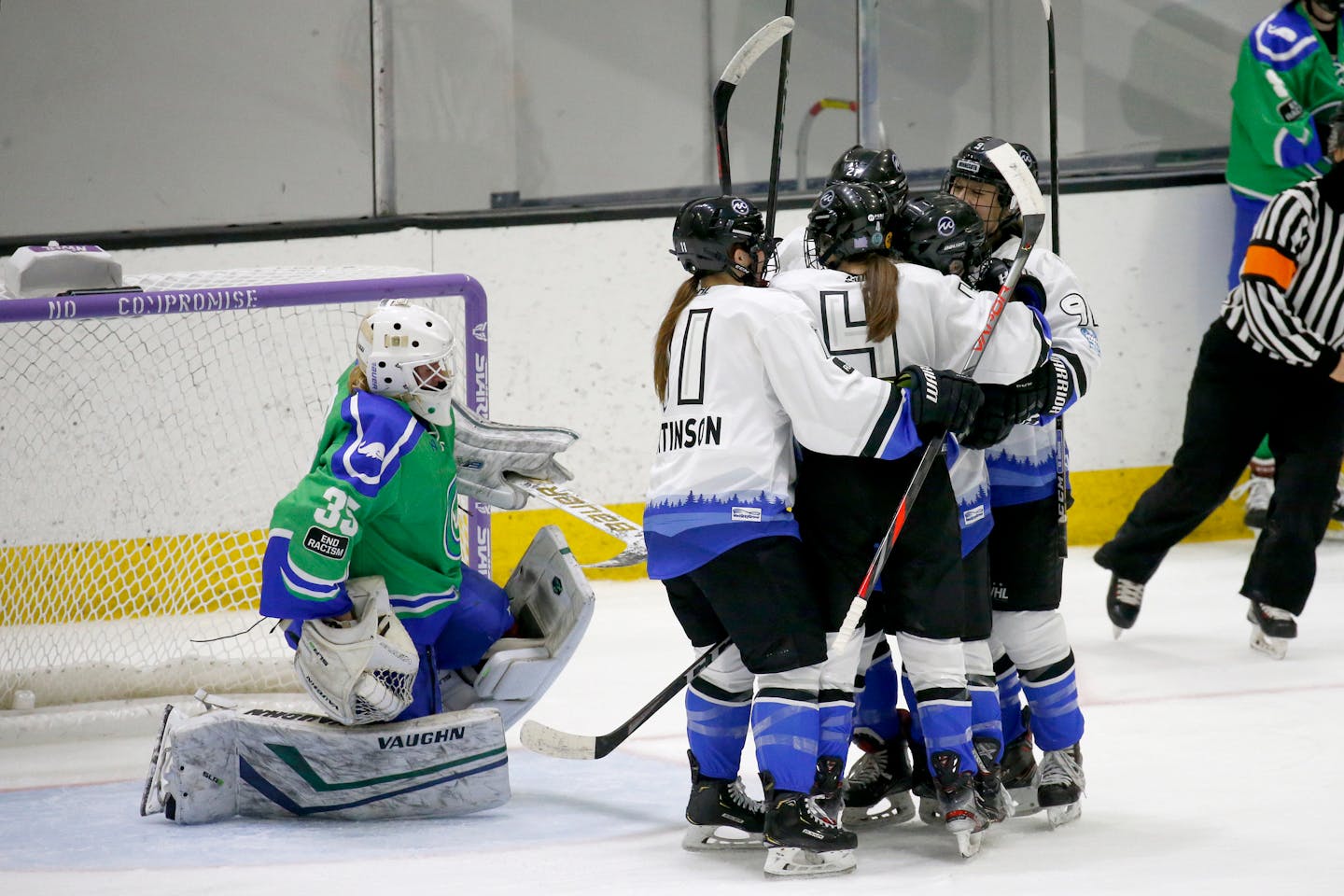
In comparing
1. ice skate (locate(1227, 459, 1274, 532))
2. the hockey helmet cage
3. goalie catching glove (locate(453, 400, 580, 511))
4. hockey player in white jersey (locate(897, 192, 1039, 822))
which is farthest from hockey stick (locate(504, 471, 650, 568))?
ice skate (locate(1227, 459, 1274, 532))

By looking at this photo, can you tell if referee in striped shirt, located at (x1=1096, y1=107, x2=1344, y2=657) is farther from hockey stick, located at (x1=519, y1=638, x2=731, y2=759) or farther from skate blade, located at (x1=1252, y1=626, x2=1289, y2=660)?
hockey stick, located at (x1=519, y1=638, x2=731, y2=759)

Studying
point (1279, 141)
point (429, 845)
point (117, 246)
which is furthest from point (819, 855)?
point (1279, 141)

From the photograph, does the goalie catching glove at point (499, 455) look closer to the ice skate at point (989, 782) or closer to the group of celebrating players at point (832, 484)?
the group of celebrating players at point (832, 484)

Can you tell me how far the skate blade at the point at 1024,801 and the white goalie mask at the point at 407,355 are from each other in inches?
49.0

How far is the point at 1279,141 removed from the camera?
5.77 metres

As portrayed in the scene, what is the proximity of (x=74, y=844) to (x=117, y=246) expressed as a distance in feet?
8.61

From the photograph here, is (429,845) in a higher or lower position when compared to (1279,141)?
lower

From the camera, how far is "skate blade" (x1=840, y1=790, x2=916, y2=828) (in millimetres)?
3072

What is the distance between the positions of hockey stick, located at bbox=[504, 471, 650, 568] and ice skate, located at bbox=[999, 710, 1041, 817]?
2.48ft

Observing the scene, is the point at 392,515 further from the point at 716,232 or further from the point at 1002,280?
the point at 1002,280

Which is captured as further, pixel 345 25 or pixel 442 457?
pixel 345 25

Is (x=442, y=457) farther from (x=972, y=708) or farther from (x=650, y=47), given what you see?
(x=650, y=47)

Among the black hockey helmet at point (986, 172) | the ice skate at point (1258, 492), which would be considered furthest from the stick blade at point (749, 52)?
the ice skate at point (1258, 492)

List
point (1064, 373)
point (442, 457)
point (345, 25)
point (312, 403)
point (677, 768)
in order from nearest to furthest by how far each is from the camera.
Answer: point (1064, 373), point (442, 457), point (677, 768), point (312, 403), point (345, 25)
